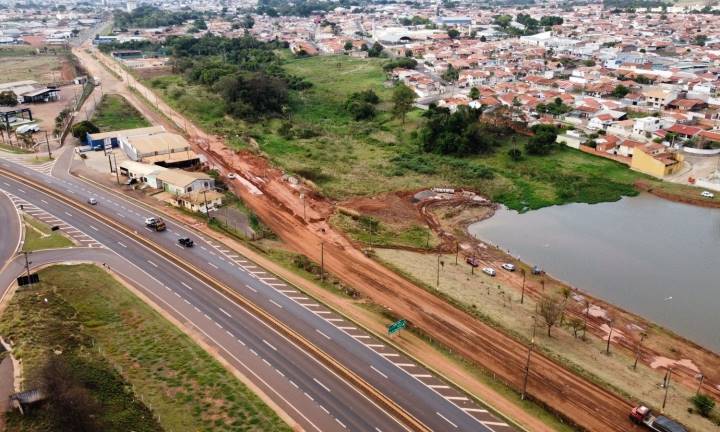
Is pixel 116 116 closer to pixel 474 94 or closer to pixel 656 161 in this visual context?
pixel 474 94

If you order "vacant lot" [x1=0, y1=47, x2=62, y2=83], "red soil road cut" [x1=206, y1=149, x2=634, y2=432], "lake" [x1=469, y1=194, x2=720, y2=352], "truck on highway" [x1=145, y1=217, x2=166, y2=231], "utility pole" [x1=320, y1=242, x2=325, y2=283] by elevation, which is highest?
"vacant lot" [x1=0, y1=47, x2=62, y2=83]

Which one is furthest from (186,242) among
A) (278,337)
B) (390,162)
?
(390,162)

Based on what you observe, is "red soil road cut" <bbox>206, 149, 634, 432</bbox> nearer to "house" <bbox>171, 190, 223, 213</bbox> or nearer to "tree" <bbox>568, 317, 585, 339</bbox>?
"house" <bbox>171, 190, 223, 213</bbox>

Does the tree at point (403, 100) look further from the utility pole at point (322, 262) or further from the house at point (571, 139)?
the utility pole at point (322, 262)

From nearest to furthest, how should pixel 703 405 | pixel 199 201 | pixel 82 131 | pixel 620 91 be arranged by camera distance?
pixel 703 405 → pixel 199 201 → pixel 82 131 → pixel 620 91

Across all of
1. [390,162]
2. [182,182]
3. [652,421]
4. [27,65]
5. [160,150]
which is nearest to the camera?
[652,421]

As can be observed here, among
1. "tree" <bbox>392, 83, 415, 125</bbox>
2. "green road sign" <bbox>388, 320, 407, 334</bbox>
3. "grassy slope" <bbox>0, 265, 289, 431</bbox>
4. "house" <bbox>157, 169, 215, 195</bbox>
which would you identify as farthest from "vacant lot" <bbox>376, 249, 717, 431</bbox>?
"tree" <bbox>392, 83, 415, 125</bbox>

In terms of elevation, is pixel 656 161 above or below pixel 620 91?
below
